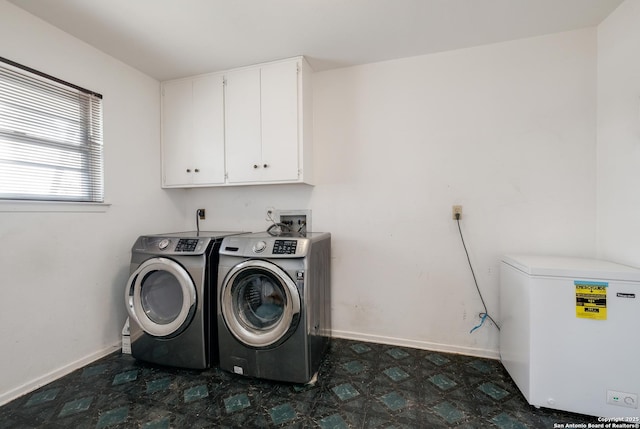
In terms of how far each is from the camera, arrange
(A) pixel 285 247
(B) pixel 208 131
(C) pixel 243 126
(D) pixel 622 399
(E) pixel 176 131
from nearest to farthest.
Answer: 1. (D) pixel 622 399
2. (A) pixel 285 247
3. (C) pixel 243 126
4. (B) pixel 208 131
5. (E) pixel 176 131

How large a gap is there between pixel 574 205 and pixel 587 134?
493 millimetres

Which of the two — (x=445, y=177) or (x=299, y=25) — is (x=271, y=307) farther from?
(x=299, y=25)

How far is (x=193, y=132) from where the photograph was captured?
7.81 ft

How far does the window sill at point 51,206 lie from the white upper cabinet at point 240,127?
2.03ft

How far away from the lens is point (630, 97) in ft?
5.06

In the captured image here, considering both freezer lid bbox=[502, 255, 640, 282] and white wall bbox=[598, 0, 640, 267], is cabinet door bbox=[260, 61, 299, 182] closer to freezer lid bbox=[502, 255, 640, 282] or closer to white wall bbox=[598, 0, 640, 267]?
freezer lid bbox=[502, 255, 640, 282]

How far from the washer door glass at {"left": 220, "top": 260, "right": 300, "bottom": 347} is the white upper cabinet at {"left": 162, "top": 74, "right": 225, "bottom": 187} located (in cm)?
98

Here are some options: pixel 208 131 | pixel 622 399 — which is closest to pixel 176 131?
pixel 208 131

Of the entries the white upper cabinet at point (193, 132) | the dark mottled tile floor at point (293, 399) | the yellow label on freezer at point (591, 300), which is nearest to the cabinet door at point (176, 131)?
the white upper cabinet at point (193, 132)

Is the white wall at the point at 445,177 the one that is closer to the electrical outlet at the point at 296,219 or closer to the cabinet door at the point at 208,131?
the electrical outlet at the point at 296,219

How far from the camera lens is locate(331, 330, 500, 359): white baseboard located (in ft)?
6.48

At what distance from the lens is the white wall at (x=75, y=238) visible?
1562mm

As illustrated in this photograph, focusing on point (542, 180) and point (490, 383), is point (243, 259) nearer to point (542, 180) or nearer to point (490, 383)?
point (490, 383)

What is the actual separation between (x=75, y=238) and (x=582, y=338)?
10.3ft
